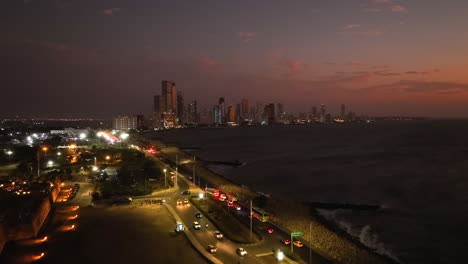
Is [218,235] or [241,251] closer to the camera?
[241,251]

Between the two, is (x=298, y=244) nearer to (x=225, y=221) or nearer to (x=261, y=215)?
(x=225, y=221)

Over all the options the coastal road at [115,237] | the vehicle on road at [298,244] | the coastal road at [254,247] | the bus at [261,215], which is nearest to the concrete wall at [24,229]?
the coastal road at [115,237]

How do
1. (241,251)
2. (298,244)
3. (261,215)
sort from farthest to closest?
(261,215), (298,244), (241,251)

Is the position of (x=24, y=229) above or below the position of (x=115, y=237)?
above

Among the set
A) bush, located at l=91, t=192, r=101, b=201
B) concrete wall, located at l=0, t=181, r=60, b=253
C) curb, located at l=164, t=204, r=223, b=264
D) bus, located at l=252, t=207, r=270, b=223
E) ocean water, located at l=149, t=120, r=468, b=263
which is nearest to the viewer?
curb, located at l=164, t=204, r=223, b=264

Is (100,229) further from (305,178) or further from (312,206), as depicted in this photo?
(305,178)

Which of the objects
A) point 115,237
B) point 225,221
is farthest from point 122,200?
point 225,221

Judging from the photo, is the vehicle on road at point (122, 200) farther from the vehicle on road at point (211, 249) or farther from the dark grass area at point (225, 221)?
the vehicle on road at point (211, 249)

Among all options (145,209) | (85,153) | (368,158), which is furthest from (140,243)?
(368,158)

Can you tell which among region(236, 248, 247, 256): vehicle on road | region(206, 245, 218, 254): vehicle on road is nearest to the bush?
region(206, 245, 218, 254): vehicle on road

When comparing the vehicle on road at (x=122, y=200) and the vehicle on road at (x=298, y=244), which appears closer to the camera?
the vehicle on road at (x=298, y=244)

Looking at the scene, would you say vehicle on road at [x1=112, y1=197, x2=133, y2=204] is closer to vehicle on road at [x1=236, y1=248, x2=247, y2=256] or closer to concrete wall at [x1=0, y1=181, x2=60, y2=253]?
concrete wall at [x1=0, y1=181, x2=60, y2=253]
